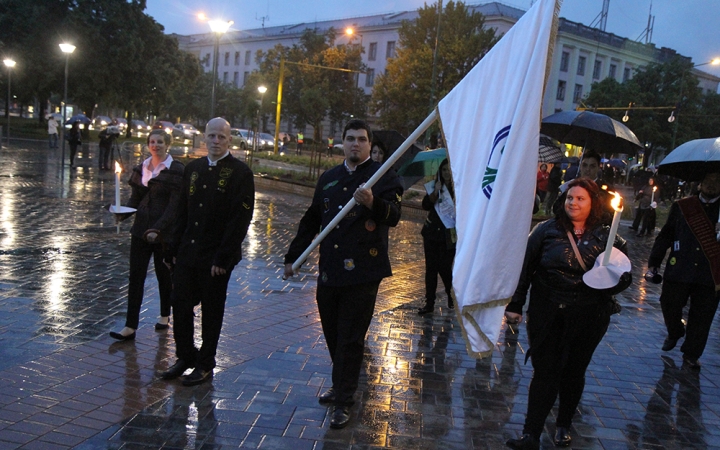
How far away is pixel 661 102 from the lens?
5553 centimetres

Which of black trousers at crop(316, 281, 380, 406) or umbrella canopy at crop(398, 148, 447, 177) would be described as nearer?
black trousers at crop(316, 281, 380, 406)

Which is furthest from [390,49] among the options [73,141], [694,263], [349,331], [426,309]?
[349,331]

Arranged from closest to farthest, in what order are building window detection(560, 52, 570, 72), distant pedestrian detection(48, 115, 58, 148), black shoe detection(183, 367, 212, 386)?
black shoe detection(183, 367, 212, 386)
distant pedestrian detection(48, 115, 58, 148)
building window detection(560, 52, 570, 72)

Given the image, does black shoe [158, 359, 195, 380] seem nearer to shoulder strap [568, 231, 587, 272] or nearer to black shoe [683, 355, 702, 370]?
shoulder strap [568, 231, 587, 272]

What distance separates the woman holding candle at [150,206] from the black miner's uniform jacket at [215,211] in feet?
2.13

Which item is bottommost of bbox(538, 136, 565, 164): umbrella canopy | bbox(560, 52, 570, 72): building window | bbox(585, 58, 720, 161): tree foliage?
bbox(538, 136, 565, 164): umbrella canopy

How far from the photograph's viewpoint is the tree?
4434cm

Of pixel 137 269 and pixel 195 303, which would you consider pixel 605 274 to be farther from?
pixel 137 269

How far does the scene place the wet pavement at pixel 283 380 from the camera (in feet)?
14.1

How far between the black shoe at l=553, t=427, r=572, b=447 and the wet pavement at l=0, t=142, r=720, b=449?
0.12 m

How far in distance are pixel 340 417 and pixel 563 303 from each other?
5.35 feet

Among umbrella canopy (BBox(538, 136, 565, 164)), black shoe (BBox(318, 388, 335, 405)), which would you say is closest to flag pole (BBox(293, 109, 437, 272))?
black shoe (BBox(318, 388, 335, 405))

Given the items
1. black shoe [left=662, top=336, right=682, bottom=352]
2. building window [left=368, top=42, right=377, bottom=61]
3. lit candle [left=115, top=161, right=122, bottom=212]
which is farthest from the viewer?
building window [left=368, top=42, right=377, bottom=61]

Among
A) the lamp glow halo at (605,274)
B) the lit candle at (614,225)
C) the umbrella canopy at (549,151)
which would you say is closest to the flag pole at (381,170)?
the lit candle at (614,225)
